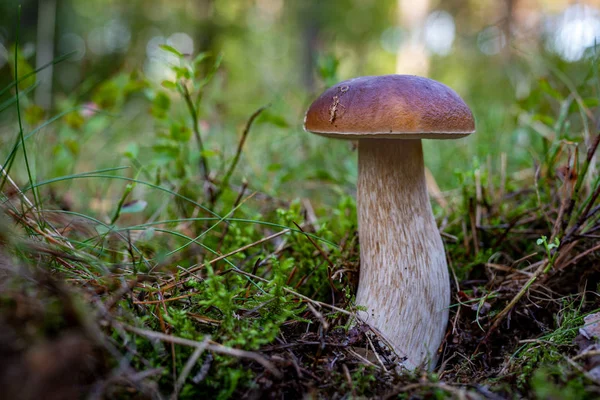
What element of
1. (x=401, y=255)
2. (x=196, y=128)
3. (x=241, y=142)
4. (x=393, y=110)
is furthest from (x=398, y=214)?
(x=196, y=128)

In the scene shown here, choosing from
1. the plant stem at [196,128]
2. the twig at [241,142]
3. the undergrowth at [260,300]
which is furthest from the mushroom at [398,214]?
the plant stem at [196,128]

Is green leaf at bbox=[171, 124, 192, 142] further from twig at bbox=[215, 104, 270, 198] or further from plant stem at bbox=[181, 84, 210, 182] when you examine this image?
twig at bbox=[215, 104, 270, 198]

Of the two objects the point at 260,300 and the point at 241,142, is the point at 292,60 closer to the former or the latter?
the point at 241,142

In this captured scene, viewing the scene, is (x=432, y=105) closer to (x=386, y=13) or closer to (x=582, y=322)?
(x=582, y=322)

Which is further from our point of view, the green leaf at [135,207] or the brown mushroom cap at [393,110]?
the green leaf at [135,207]

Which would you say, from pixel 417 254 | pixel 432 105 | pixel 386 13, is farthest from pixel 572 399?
pixel 386 13

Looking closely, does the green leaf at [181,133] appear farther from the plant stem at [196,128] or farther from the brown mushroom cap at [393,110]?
the brown mushroom cap at [393,110]
